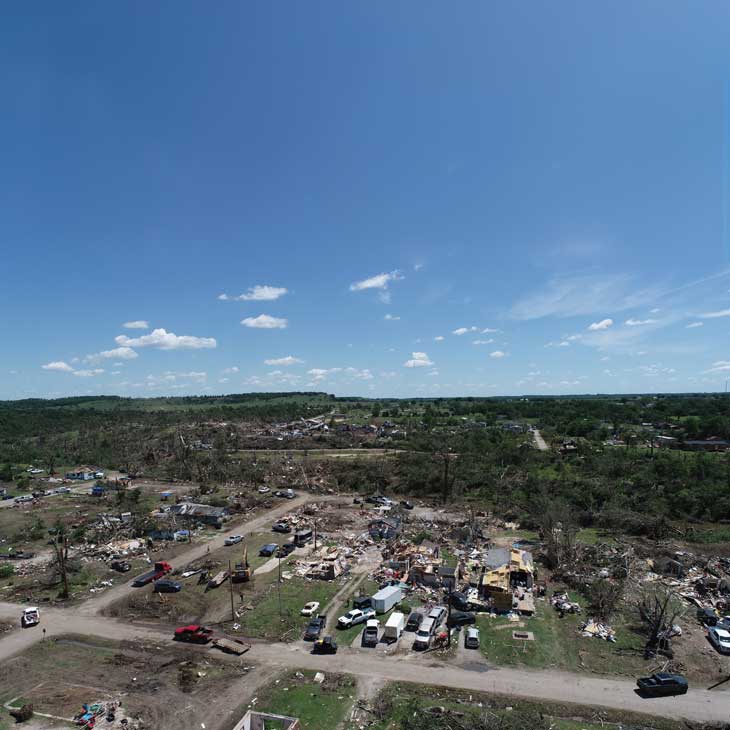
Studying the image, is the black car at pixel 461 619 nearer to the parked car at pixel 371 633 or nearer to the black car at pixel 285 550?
the parked car at pixel 371 633

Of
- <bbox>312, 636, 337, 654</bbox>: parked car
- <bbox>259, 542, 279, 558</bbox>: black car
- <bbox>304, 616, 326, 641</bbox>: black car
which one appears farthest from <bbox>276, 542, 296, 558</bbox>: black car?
<bbox>312, 636, 337, 654</bbox>: parked car

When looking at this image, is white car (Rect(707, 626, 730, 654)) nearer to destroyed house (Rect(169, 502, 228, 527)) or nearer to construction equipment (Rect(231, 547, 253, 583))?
construction equipment (Rect(231, 547, 253, 583))

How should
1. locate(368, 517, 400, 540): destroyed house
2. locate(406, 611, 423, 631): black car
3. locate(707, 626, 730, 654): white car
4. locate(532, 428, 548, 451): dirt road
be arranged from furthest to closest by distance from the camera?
locate(532, 428, 548, 451): dirt road
locate(368, 517, 400, 540): destroyed house
locate(406, 611, 423, 631): black car
locate(707, 626, 730, 654): white car

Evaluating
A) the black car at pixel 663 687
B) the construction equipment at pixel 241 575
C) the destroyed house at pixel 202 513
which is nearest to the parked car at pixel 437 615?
the black car at pixel 663 687

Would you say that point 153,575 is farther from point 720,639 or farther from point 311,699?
point 720,639

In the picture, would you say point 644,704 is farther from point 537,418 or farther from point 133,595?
point 537,418
